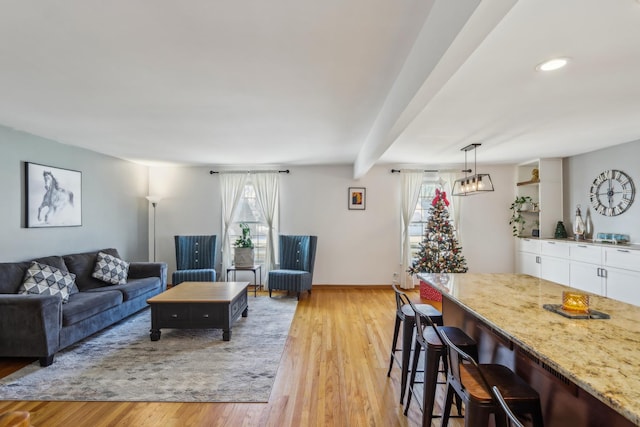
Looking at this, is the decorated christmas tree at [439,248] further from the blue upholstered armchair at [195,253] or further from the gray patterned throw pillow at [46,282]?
the gray patterned throw pillow at [46,282]

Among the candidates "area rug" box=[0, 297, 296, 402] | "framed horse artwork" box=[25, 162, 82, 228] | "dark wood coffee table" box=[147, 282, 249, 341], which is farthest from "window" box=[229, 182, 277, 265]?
"dark wood coffee table" box=[147, 282, 249, 341]

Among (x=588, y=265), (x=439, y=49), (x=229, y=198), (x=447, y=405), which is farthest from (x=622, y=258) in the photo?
(x=229, y=198)

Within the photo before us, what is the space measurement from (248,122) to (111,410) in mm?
2803

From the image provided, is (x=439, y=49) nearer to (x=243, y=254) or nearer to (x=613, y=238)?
(x=613, y=238)

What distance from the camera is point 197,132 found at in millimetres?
3814

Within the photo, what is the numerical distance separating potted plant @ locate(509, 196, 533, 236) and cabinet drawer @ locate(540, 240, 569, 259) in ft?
2.33

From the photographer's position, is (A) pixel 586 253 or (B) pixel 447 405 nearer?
(B) pixel 447 405

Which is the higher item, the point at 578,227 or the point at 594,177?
the point at 594,177

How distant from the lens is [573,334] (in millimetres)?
1418

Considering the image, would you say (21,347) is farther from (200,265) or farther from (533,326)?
(533,326)

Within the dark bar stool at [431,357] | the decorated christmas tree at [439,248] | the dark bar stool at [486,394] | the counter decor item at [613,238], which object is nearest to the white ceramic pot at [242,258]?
the decorated christmas tree at [439,248]

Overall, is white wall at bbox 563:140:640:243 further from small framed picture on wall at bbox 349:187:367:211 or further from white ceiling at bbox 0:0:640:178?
small framed picture on wall at bbox 349:187:367:211

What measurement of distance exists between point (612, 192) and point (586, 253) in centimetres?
95

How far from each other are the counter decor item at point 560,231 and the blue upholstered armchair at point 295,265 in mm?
4002
